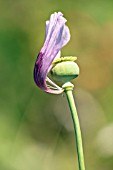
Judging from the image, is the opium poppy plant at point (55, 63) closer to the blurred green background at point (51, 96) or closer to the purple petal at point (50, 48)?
the purple petal at point (50, 48)

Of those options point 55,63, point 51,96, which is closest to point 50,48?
point 55,63

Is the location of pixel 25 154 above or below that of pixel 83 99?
below

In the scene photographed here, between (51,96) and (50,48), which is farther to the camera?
(51,96)

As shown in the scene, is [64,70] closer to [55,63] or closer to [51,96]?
[55,63]

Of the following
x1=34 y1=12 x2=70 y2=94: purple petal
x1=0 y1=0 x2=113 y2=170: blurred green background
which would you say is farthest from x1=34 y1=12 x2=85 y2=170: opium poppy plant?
x1=0 y1=0 x2=113 y2=170: blurred green background

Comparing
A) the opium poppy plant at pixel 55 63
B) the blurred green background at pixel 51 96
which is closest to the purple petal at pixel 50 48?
the opium poppy plant at pixel 55 63

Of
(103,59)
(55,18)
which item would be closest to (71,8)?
(103,59)

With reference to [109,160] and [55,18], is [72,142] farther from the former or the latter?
[55,18]
